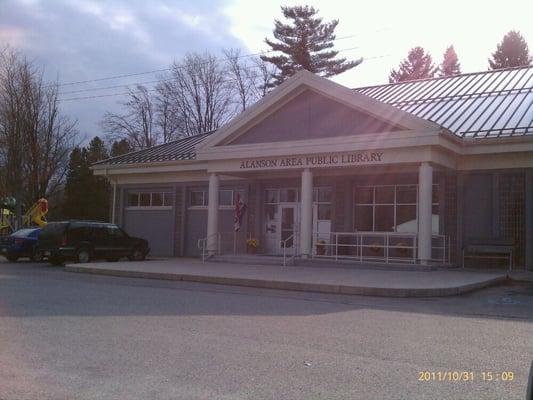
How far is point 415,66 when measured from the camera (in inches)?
2591

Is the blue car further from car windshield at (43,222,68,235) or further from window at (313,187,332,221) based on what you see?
window at (313,187,332,221)

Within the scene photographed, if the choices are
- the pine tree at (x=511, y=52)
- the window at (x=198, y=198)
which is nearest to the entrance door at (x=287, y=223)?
the window at (x=198, y=198)

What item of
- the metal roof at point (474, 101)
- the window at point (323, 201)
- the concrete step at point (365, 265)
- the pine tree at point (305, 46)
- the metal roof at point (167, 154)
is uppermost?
the pine tree at point (305, 46)

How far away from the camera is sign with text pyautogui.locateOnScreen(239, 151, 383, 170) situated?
2027 centimetres

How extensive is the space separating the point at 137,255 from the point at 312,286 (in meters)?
12.9

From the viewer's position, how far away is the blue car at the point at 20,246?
2514cm

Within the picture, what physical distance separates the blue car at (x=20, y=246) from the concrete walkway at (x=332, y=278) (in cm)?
627

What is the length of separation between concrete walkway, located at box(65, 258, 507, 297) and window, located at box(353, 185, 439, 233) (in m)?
3.63

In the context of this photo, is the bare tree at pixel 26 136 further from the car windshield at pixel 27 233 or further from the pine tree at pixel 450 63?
the pine tree at pixel 450 63

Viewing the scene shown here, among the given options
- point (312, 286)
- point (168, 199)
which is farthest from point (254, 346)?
point (168, 199)

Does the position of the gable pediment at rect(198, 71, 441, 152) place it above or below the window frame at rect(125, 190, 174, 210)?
above

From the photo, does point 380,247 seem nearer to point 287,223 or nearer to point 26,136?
point 287,223

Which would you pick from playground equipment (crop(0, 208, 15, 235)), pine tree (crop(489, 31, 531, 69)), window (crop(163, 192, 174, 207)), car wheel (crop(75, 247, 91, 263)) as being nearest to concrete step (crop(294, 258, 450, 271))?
car wheel (crop(75, 247, 91, 263))

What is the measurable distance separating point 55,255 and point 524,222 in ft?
56.5
